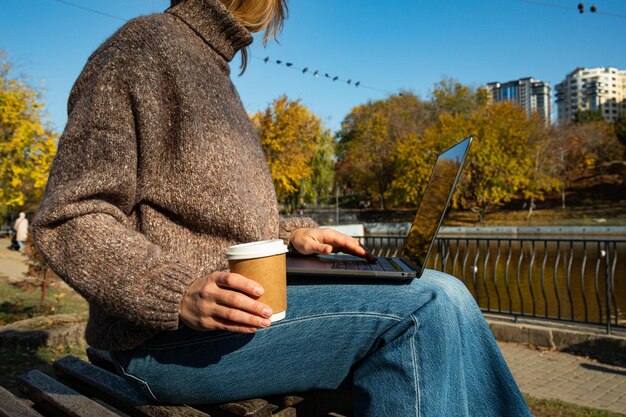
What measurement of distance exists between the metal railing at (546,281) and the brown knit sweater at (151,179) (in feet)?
17.0

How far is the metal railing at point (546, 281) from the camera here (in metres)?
6.29

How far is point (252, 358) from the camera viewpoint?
4.08 feet

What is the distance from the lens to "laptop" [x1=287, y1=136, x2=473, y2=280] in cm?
130

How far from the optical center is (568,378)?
4934 millimetres

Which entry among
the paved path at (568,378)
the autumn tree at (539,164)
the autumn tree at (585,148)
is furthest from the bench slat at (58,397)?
the autumn tree at (585,148)

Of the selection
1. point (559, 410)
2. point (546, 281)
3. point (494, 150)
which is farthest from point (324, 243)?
point (494, 150)

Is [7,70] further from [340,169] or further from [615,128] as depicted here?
[615,128]

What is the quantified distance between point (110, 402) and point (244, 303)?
2.92 feet

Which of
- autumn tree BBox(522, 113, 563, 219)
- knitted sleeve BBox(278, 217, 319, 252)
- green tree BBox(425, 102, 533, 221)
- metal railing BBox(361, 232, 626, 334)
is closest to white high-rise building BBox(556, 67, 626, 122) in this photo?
autumn tree BBox(522, 113, 563, 219)

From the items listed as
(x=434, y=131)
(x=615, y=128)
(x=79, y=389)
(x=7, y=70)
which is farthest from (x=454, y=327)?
(x=615, y=128)

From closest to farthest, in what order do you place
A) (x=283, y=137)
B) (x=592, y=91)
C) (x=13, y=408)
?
1. (x=13, y=408)
2. (x=283, y=137)
3. (x=592, y=91)

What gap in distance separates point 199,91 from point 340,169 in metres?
44.6

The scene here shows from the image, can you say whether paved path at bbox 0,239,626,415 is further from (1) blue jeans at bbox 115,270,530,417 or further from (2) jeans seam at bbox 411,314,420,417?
(2) jeans seam at bbox 411,314,420,417

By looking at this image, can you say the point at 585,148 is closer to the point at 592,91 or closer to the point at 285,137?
the point at 285,137
